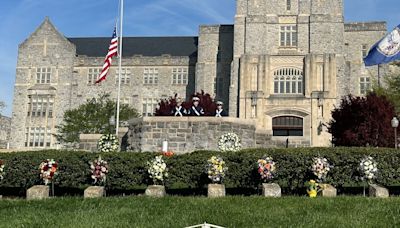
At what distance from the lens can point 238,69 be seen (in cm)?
4294

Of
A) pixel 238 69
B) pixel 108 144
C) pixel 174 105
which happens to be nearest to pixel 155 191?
pixel 108 144

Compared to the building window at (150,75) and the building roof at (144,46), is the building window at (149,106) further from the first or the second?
the building roof at (144,46)

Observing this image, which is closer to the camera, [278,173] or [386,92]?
[278,173]

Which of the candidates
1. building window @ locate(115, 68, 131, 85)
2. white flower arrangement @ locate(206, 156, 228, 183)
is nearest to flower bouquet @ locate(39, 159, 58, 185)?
white flower arrangement @ locate(206, 156, 228, 183)

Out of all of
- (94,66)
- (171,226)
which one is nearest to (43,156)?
(171,226)

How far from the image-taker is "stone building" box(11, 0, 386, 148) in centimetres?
4097

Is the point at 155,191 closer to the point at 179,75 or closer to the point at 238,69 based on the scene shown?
the point at 238,69

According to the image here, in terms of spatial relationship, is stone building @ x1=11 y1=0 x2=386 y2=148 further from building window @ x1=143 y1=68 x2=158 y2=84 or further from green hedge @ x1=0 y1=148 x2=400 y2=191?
green hedge @ x1=0 y1=148 x2=400 y2=191

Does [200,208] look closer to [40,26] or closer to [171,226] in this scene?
[171,226]

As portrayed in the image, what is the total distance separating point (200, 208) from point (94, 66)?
4367 centimetres

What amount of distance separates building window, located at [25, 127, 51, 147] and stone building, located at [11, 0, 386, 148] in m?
0.10

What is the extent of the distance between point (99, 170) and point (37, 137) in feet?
129

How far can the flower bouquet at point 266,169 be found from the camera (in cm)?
1262

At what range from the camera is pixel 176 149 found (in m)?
21.4
